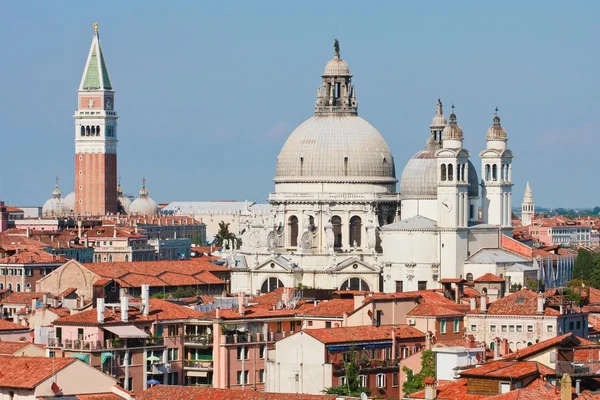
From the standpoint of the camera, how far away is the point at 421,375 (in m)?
50.8

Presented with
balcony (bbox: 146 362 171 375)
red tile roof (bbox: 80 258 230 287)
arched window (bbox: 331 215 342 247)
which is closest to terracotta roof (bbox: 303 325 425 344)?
balcony (bbox: 146 362 171 375)

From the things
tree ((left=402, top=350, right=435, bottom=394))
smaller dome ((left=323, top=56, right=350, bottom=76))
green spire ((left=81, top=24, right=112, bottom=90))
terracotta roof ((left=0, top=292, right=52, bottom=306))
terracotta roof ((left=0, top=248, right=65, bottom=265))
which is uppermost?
green spire ((left=81, top=24, right=112, bottom=90))

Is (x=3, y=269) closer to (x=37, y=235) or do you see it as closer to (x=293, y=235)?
(x=293, y=235)

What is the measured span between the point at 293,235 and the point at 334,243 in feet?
7.59

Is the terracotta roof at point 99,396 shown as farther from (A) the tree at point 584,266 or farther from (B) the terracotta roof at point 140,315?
(A) the tree at point 584,266

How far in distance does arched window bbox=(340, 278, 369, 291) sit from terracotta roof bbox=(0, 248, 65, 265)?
1529 centimetres

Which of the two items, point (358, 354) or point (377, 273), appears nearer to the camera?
point (358, 354)

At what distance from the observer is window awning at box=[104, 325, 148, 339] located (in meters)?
55.4

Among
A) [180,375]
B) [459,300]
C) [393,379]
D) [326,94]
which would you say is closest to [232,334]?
[180,375]

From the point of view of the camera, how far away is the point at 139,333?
5619 cm

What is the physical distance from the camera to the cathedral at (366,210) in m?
87.8

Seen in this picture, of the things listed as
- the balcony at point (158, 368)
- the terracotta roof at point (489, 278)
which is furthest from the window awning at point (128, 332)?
the terracotta roof at point (489, 278)

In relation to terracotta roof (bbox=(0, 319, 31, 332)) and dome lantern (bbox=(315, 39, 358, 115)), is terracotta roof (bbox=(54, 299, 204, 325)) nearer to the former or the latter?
terracotta roof (bbox=(0, 319, 31, 332))

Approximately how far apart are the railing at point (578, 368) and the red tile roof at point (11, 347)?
14.8 m
